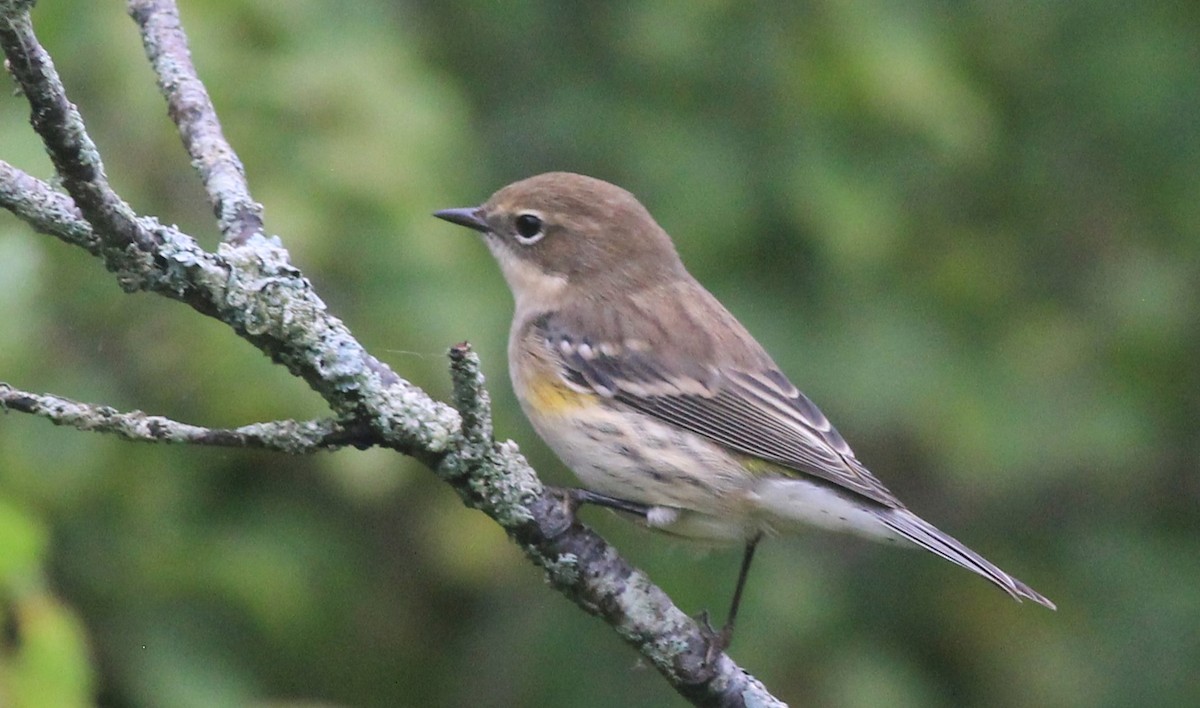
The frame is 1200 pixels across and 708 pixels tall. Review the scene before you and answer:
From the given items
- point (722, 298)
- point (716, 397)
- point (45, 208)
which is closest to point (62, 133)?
point (45, 208)

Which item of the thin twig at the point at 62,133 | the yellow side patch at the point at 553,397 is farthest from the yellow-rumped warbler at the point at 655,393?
the thin twig at the point at 62,133

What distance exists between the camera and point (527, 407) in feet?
11.6

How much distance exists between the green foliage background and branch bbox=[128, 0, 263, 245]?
0.63 meters

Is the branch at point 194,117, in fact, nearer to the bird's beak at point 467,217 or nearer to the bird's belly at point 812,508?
the bird's beak at point 467,217

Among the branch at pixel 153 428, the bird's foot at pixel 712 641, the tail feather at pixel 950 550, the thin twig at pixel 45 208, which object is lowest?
the bird's foot at pixel 712 641

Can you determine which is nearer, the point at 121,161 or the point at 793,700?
the point at 121,161

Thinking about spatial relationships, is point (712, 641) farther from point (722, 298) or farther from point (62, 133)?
point (722, 298)

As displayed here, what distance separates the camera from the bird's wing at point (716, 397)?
11.1 ft

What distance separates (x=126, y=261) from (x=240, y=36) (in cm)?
219

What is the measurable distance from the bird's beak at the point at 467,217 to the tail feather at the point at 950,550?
1504 millimetres

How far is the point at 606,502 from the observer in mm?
3039

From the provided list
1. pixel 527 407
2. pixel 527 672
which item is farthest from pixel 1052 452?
pixel 527 407

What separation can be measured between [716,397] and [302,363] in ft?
5.42

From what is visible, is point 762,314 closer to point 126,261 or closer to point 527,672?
point 527,672
